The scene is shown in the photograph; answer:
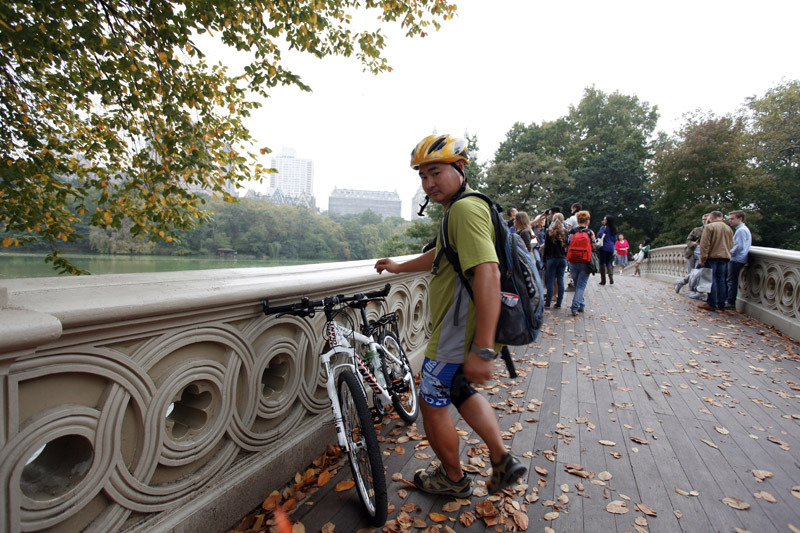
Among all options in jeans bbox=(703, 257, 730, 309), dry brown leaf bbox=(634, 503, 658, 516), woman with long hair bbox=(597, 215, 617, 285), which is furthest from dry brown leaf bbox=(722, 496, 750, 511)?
woman with long hair bbox=(597, 215, 617, 285)

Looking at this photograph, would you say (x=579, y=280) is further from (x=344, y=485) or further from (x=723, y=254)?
(x=344, y=485)

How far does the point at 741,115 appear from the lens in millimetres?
29266

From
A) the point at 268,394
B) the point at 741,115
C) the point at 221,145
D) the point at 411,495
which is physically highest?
the point at 741,115

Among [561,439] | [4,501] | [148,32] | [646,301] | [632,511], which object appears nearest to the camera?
[4,501]

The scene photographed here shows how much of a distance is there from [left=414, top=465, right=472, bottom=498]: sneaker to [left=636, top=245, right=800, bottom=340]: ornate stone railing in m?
6.22

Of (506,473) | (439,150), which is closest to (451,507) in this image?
(506,473)

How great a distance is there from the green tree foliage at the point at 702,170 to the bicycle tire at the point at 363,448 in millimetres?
33033

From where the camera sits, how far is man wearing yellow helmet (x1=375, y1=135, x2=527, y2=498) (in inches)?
68.5

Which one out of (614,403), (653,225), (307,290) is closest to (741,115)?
(653,225)

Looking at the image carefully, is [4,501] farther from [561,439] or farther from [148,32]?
[148,32]

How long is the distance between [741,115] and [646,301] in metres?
29.9

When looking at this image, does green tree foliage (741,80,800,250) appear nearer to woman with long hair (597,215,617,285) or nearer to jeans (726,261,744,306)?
woman with long hair (597,215,617,285)

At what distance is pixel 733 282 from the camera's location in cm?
795

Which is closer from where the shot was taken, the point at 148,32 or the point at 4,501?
the point at 4,501
